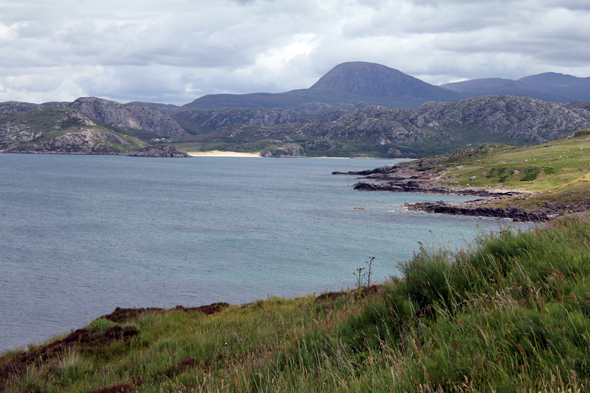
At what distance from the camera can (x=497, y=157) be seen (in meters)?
137

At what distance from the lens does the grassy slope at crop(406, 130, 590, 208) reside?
78562mm

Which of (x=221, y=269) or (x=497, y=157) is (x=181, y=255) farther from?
(x=497, y=157)

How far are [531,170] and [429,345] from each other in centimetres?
11846

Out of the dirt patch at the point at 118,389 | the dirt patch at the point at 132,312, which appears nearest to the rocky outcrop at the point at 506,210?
the dirt patch at the point at 132,312

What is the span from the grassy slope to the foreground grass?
75.2 metres

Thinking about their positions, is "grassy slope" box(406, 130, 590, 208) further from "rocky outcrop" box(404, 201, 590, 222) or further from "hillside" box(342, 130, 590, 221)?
"rocky outcrop" box(404, 201, 590, 222)

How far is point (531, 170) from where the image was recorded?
107 metres

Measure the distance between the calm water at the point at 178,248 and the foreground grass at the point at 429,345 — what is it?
2.22 m

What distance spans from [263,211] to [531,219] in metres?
50.8

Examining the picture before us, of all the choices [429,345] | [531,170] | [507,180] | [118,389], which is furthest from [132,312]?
[531,170]

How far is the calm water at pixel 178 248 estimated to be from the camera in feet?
112

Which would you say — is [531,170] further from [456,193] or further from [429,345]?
[429,345]

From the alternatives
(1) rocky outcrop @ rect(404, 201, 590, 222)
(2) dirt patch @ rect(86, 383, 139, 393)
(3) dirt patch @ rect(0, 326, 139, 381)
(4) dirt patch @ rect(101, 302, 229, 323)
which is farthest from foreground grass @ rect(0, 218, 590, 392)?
(1) rocky outcrop @ rect(404, 201, 590, 222)

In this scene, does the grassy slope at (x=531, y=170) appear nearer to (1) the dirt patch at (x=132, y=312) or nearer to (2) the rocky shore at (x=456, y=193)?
(2) the rocky shore at (x=456, y=193)
